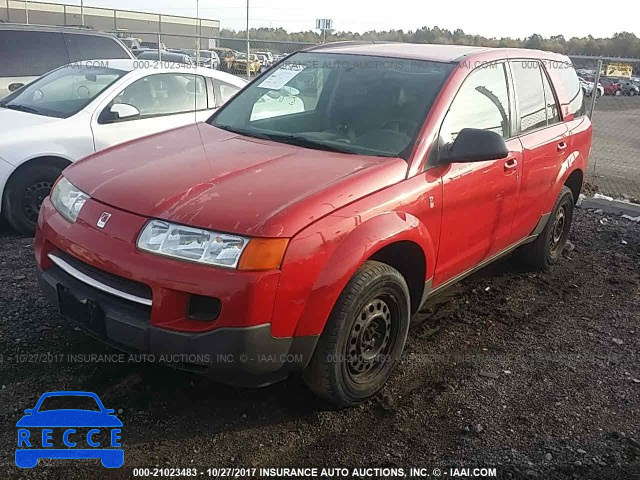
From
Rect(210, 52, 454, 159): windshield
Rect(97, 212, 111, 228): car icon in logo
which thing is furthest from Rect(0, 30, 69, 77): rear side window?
Rect(97, 212, 111, 228): car icon in logo

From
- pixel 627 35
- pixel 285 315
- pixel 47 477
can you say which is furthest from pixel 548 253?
pixel 627 35

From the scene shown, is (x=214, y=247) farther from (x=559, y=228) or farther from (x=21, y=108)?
(x=21, y=108)

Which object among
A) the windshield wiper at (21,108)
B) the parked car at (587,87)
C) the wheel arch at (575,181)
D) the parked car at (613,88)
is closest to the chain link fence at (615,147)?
the parked car at (587,87)

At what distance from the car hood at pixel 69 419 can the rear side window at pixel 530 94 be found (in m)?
3.24

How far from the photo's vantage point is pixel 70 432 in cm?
292

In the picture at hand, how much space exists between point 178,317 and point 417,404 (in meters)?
1.41

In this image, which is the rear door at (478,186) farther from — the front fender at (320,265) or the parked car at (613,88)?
the parked car at (613,88)

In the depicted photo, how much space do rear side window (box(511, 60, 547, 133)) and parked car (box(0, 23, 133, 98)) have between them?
639cm

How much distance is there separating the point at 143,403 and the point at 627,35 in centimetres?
4665

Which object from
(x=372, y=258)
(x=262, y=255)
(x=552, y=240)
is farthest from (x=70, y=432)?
(x=552, y=240)

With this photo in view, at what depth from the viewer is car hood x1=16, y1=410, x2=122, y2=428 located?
9.70 ft

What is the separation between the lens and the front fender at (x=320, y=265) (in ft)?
8.78

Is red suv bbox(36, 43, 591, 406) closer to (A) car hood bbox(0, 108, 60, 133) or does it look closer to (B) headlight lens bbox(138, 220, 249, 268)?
(B) headlight lens bbox(138, 220, 249, 268)

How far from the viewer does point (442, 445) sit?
3.00m
